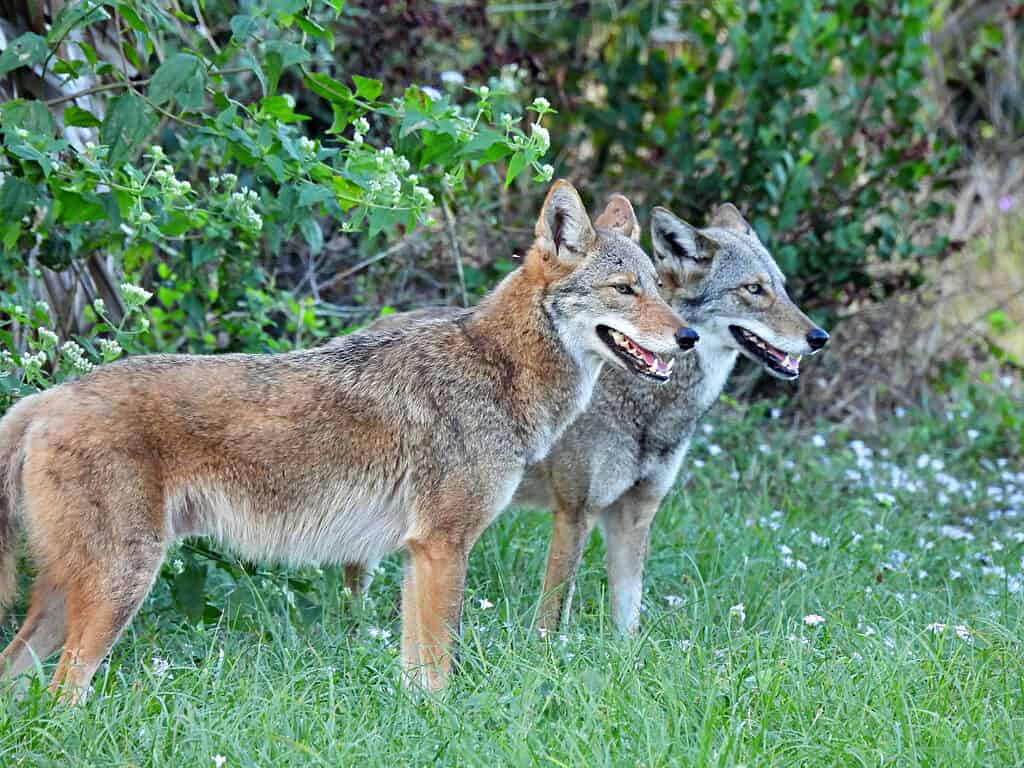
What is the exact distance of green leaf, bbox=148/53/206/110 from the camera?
5148 mm

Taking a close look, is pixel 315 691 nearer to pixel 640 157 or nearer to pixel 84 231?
pixel 84 231

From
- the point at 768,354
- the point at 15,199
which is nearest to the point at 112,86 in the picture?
the point at 15,199

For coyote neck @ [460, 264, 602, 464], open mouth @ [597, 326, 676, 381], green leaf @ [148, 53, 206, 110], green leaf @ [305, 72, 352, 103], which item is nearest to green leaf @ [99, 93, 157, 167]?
green leaf @ [148, 53, 206, 110]

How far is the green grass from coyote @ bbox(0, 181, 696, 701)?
32cm

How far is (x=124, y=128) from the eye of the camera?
5.25 metres

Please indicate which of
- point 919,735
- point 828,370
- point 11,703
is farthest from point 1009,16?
point 11,703

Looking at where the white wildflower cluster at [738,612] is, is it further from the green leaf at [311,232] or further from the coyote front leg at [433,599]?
the green leaf at [311,232]

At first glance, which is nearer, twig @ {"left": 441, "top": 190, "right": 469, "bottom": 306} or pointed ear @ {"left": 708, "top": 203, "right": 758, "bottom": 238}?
pointed ear @ {"left": 708, "top": 203, "right": 758, "bottom": 238}

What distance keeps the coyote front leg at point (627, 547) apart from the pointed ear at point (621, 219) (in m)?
1.25

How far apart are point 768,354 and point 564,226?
150cm

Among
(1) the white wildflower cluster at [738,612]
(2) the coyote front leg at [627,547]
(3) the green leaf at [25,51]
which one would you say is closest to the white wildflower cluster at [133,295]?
(3) the green leaf at [25,51]

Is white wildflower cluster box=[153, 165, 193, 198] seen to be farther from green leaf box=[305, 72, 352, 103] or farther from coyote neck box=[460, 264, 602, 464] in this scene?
coyote neck box=[460, 264, 602, 464]

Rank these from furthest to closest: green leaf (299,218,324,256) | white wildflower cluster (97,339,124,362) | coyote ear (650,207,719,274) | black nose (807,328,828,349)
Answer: coyote ear (650,207,719,274)
black nose (807,328,828,349)
green leaf (299,218,324,256)
white wildflower cluster (97,339,124,362)

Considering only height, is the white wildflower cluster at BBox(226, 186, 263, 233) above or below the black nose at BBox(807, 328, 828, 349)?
above
